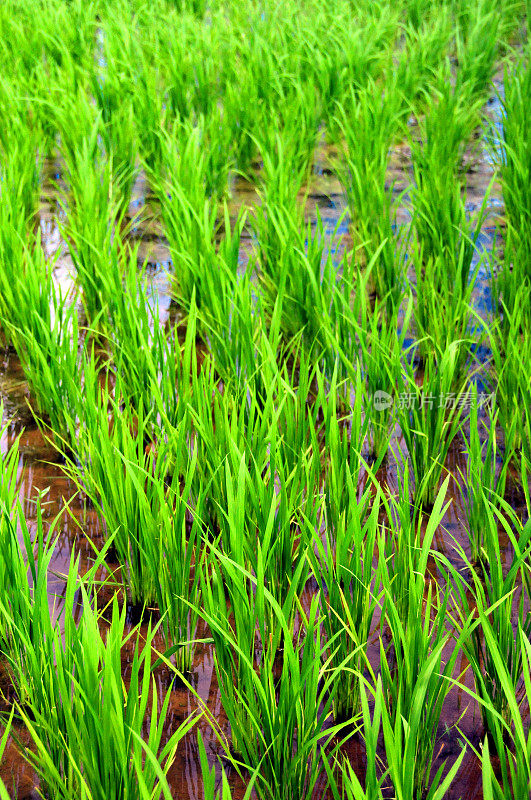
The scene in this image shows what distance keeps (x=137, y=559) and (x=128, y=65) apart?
2716mm

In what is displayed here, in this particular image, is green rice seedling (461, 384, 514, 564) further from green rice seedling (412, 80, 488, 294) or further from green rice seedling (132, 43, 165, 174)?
green rice seedling (132, 43, 165, 174)

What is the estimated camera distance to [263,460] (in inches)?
67.3

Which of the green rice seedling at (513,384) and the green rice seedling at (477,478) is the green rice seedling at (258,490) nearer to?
the green rice seedling at (477,478)

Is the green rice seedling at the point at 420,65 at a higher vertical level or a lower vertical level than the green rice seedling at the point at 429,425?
higher

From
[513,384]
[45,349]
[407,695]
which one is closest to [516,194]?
[513,384]

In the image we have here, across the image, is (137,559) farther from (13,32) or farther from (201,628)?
(13,32)

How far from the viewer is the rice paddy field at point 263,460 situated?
1.27 meters

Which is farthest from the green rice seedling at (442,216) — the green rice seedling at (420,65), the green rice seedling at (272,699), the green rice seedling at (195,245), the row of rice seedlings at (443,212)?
the green rice seedling at (272,699)

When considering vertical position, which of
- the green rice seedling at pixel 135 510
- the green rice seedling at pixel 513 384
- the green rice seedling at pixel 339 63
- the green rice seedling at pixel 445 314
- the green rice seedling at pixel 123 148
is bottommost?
the green rice seedling at pixel 135 510

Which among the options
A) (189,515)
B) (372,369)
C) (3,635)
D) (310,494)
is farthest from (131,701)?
(372,369)

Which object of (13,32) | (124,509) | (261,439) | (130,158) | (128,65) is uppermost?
(13,32)

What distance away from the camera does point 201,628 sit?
1633 mm

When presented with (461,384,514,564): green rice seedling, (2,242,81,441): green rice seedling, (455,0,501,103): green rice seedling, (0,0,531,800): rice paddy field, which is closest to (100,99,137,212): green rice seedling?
(0,0,531,800): rice paddy field

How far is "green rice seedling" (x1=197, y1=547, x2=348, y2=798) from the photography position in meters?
1.22
